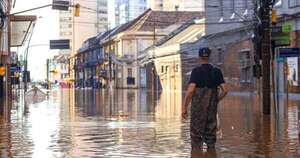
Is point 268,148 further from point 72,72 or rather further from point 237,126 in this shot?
point 72,72

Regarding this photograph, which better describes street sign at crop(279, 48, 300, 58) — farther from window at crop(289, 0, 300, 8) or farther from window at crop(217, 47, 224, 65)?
window at crop(217, 47, 224, 65)

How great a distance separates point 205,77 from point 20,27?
206ft

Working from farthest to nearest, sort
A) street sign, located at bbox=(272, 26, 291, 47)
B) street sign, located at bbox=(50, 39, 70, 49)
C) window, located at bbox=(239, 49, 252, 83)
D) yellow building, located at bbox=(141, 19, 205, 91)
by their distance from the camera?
street sign, located at bbox=(50, 39, 70, 49), yellow building, located at bbox=(141, 19, 205, 91), window, located at bbox=(239, 49, 252, 83), street sign, located at bbox=(272, 26, 291, 47)

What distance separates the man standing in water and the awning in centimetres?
4936

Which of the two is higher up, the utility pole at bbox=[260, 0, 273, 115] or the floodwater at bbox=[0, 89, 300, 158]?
the utility pole at bbox=[260, 0, 273, 115]

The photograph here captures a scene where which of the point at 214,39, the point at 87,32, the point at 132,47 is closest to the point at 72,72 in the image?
the point at 87,32

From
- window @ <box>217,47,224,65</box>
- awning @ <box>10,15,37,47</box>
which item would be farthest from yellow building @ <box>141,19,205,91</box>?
awning @ <box>10,15,37,47</box>

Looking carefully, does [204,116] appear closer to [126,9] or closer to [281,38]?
[281,38]

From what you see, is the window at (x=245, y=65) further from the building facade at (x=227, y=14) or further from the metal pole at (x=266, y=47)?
the metal pole at (x=266, y=47)

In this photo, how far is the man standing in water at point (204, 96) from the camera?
12.1 metres

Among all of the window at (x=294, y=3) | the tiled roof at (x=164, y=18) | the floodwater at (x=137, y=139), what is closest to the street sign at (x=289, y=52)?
the floodwater at (x=137, y=139)

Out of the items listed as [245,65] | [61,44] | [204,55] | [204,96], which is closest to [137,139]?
[204,96]

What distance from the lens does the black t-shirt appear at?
1212cm

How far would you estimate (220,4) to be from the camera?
2466 inches
